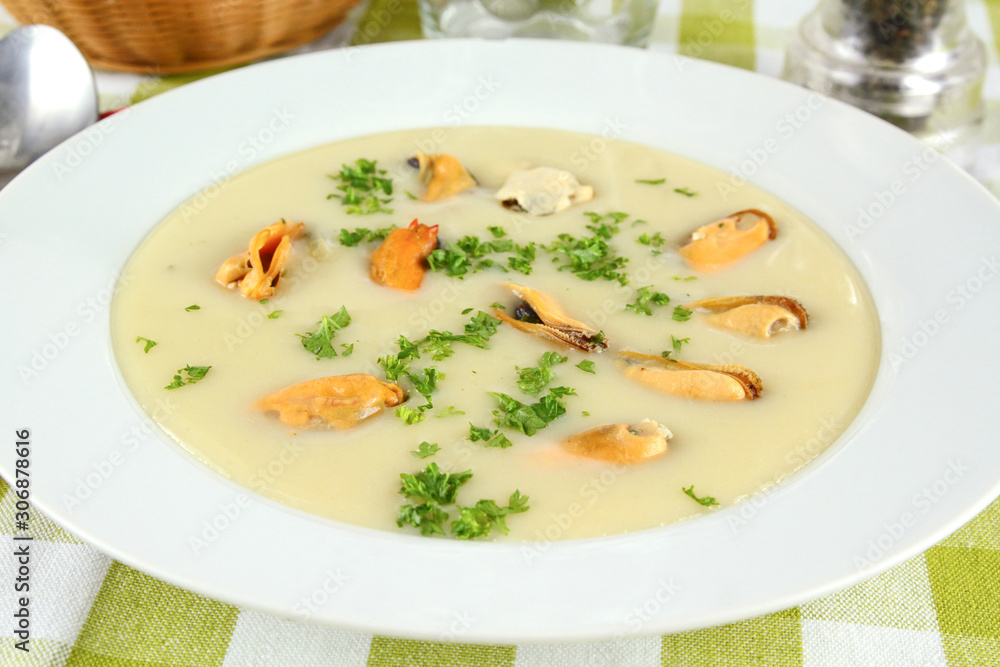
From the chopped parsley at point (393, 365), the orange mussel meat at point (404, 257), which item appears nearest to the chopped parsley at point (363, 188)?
the orange mussel meat at point (404, 257)

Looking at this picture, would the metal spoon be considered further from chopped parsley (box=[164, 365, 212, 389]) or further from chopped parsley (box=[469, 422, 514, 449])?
chopped parsley (box=[469, 422, 514, 449])

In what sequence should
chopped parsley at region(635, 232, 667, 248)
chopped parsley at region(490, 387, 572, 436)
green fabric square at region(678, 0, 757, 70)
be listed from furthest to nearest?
1. green fabric square at region(678, 0, 757, 70)
2. chopped parsley at region(635, 232, 667, 248)
3. chopped parsley at region(490, 387, 572, 436)

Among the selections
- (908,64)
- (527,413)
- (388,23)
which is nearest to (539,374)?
(527,413)

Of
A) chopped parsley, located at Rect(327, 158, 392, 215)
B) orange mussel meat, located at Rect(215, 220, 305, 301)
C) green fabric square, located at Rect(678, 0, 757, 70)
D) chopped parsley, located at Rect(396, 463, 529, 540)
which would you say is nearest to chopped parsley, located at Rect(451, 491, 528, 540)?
chopped parsley, located at Rect(396, 463, 529, 540)

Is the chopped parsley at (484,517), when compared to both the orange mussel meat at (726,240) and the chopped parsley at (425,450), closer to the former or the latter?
the chopped parsley at (425,450)

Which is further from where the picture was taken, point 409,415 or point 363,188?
point 363,188

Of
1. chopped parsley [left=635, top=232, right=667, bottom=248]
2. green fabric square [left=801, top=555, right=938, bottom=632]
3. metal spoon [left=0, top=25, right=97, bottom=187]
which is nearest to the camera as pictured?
green fabric square [left=801, top=555, right=938, bottom=632]

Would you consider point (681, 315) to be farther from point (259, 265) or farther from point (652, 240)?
point (259, 265)
